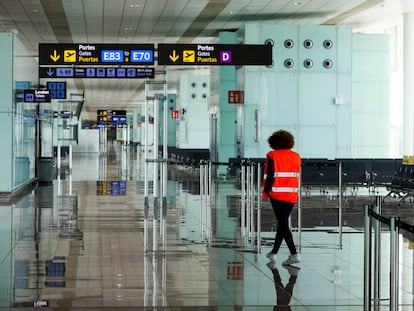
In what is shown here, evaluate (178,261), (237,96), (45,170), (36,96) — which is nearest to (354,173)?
(237,96)

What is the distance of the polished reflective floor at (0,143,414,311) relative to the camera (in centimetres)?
866

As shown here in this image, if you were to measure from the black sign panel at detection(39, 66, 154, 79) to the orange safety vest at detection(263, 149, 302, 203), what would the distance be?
31.6 feet

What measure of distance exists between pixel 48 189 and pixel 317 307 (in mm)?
20088

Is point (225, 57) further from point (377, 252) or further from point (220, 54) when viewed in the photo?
point (377, 252)

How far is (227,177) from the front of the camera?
33.7 m

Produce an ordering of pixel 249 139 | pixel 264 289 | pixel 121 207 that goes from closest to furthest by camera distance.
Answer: pixel 264 289 < pixel 121 207 < pixel 249 139

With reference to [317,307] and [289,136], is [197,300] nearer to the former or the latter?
[317,307]

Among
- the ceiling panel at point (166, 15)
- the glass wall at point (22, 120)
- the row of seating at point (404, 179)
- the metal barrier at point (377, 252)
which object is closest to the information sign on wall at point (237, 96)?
the ceiling panel at point (166, 15)

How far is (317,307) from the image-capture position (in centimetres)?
830

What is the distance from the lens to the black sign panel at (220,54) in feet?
59.0

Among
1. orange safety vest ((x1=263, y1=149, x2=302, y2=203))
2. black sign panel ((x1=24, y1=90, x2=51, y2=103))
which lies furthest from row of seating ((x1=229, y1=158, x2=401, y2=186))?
orange safety vest ((x1=263, y1=149, x2=302, y2=203))

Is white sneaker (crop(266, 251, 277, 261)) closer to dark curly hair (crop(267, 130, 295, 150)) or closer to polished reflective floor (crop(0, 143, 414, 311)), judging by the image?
polished reflective floor (crop(0, 143, 414, 311))

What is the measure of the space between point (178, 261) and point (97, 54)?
8.59 m

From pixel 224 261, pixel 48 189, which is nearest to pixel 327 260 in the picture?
pixel 224 261
